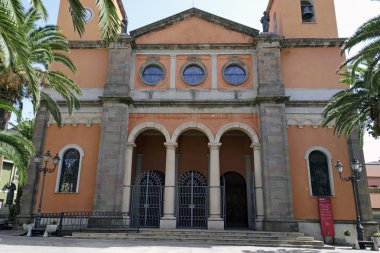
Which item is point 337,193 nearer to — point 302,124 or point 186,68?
point 302,124

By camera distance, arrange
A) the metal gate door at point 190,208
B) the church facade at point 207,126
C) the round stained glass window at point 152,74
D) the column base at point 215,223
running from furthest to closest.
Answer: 1. the round stained glass window at point 152,74
2. the metal gate door at point 190,208
3. the church facade at point 207,126
4. the column base at point 215,223

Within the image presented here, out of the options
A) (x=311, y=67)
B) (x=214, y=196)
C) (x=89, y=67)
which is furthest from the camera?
(x=89, y=67)

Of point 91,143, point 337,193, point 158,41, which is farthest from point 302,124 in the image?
point 91,143

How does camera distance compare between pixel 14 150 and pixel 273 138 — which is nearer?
pixel 14 150

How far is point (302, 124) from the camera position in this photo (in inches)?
673

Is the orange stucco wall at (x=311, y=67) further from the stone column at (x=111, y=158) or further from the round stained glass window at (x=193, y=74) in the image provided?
the stone column at (x=111, y=158)

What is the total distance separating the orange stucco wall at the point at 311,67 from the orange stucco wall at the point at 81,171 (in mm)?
10862

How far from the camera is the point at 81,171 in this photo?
1683 cm

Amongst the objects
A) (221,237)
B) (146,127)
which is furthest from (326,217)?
(146,127)

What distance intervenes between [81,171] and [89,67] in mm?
5977

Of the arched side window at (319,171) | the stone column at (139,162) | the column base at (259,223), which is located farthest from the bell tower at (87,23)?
the arched side window at (319,171)

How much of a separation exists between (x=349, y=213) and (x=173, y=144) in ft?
30.0

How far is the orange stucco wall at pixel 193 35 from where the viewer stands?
746 inches

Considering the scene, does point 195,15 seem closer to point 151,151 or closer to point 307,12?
point 307,12
